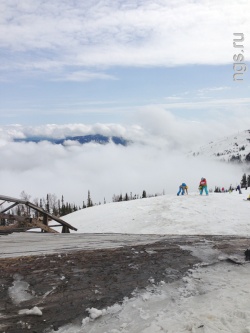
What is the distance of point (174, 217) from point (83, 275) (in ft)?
71.8

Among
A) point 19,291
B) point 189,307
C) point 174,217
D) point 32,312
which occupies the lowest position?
point 174,217

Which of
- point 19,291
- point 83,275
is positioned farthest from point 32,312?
point 83,275

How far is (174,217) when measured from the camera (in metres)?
26.3

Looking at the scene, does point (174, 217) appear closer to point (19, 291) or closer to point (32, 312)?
point (19, 291)

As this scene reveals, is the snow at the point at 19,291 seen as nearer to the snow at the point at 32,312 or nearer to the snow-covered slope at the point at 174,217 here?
the snow at the point at 32,312

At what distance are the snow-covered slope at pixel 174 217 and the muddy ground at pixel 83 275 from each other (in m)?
15.1

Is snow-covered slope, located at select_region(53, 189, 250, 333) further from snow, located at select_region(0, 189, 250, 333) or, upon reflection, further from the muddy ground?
the muddy ground

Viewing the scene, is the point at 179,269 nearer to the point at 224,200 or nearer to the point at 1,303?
the point at 1,303

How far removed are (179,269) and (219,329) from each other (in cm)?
203

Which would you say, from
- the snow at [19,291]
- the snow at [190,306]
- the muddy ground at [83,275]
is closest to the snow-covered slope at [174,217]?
the muddy ground at [83,275]

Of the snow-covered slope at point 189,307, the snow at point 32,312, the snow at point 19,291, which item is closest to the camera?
the snow-covered slope at point 189,307

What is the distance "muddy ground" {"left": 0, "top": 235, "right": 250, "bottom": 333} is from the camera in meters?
4.01

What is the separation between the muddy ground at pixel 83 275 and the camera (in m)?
4.01

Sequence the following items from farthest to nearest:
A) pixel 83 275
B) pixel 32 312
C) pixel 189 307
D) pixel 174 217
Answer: pixel 174 217
pixel 83 275
pixel 189 307
pixel 32 312
